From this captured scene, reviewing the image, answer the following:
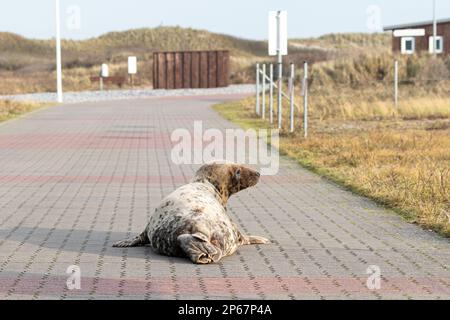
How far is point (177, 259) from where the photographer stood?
9.90m

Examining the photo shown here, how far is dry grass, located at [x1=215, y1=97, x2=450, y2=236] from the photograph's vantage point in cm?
1429

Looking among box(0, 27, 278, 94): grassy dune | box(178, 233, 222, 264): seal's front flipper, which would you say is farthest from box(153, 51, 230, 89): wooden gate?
box(178, 233, 222, 264): seal's front flipper

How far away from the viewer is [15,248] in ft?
35.2

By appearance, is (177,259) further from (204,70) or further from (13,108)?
(204,70)

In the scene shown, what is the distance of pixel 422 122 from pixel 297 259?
22.1 m

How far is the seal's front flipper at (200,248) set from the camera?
9656 millimetres

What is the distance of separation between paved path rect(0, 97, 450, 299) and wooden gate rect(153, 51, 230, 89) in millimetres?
45935

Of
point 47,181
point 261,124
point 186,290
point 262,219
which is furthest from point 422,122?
point 186,290

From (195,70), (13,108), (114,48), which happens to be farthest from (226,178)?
(114,48)

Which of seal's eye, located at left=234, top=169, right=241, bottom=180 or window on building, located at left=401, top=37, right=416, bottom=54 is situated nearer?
seal's eye, located at left=234, top=169, right=241, bottom=180

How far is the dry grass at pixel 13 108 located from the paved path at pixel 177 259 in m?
15.4

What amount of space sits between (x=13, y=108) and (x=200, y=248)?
3177 centimetres

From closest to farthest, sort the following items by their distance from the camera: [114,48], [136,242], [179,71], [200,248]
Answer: [200,248]
[136,242]
[179,71]
[114,48]

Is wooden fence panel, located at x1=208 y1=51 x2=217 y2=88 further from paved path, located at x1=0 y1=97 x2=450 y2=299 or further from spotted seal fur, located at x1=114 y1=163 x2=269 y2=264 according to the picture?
spotted seal fur, located at x1=114 y1=163 x2=269 y2=264
